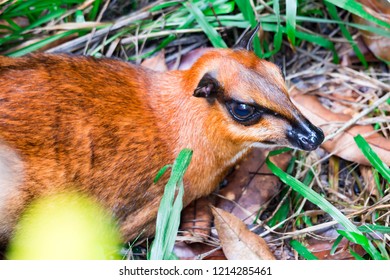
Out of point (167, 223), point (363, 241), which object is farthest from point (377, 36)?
point (167, 223)

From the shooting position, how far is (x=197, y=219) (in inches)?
256

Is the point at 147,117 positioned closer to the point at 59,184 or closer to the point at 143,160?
the point at 143,160

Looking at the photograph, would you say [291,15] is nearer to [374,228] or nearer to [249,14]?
[249,14]

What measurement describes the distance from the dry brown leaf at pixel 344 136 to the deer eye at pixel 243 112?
5.11ft

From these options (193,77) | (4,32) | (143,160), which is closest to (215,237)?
(143,160)

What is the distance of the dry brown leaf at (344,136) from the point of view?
258 inches

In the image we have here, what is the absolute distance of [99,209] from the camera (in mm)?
5930

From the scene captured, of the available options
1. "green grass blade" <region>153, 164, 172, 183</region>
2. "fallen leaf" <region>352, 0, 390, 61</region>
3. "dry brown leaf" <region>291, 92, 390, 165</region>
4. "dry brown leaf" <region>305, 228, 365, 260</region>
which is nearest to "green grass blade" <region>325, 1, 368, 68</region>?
"fallen leaf" <region>352, 0, 390, 61</region>

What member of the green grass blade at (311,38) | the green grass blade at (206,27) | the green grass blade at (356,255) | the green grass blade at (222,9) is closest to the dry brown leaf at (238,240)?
the green grass blade at (356,255)

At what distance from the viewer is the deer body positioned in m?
5.42

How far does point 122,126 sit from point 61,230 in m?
1.15

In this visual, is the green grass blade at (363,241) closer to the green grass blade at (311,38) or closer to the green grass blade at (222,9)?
the green grass blade at (311,38)

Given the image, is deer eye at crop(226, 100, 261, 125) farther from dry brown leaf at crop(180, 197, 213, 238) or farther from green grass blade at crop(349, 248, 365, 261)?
green grass blade at crop(349, 248, 365, 261)

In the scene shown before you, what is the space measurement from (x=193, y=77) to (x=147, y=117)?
62 centimetres
